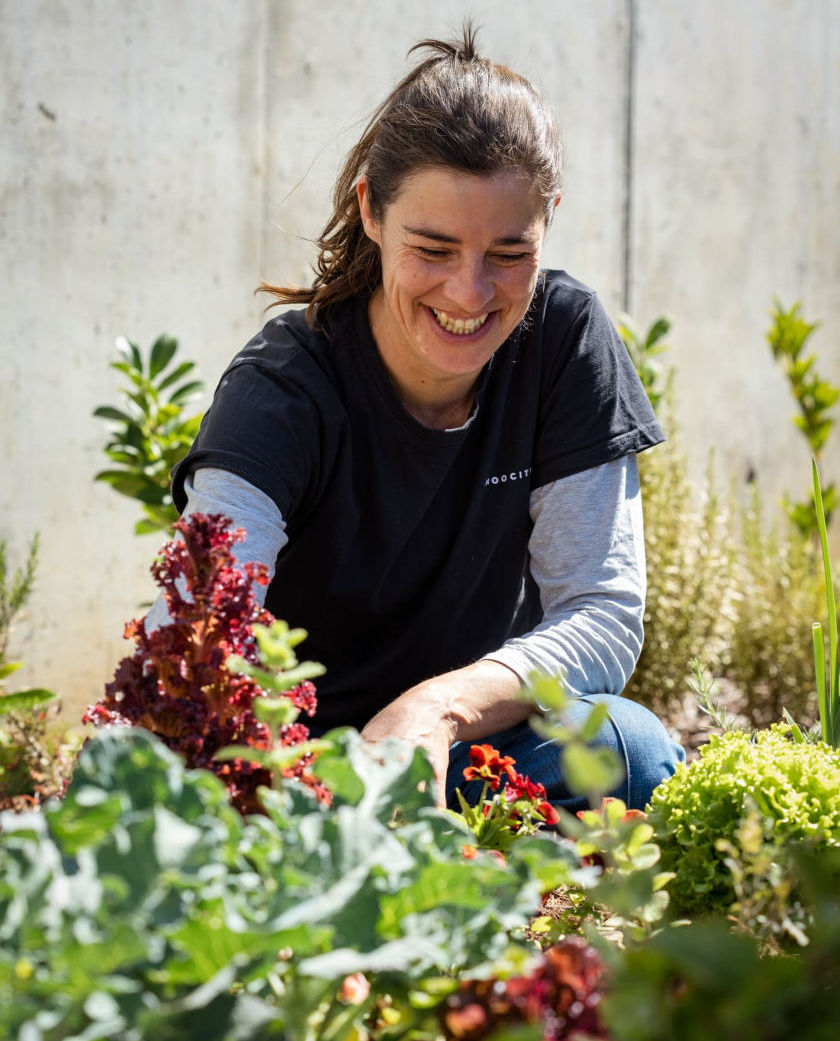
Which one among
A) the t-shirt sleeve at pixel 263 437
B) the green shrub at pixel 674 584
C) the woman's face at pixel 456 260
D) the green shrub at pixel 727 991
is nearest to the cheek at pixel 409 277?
the woman's face at pixel 456 260

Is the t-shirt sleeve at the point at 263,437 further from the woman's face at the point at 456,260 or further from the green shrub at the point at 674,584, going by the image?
the green shrub at the point at 674,584

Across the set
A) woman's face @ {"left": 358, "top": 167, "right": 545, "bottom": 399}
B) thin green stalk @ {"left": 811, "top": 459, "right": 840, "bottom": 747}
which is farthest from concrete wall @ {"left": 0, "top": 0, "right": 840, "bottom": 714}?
thin green stalk @ {"left": 811, "top": 459, "right": 840, "bottom": 747}

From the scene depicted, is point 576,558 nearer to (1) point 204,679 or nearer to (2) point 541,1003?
(1) point 204,679

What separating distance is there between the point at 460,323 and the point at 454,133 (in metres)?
0.29

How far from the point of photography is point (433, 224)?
1834mm

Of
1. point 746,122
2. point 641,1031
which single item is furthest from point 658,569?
point 641,1031

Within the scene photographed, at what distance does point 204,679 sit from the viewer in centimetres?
112

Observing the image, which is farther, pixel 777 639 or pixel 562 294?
pixel 777 639

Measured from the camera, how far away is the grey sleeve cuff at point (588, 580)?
73.4 inches

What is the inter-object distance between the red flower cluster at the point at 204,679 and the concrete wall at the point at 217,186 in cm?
201

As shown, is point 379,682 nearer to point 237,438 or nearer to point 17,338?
point 237,438

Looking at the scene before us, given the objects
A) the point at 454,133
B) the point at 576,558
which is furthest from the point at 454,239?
the point at 576,558

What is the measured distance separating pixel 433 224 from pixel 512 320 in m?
0.23

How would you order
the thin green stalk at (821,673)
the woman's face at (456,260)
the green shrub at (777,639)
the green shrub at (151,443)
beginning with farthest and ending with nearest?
the green shrub at (777,639) → the green shrub at (151,443) → the woman's face at (456,260) → the thin green stalk at (821,673)
